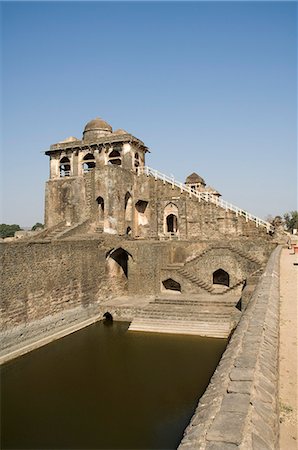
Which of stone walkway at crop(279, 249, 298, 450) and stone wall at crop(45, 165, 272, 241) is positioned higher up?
stone wall at crop(45, 165, 272, 241)

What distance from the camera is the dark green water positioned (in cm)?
757

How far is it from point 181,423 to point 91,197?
1532 cm

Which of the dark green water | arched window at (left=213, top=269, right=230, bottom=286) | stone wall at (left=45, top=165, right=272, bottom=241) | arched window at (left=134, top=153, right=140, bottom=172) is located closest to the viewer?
the dark green water

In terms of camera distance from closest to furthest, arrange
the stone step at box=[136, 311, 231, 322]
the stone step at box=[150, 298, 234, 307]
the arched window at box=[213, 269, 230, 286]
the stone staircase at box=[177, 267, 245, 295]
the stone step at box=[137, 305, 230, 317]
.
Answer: the stone step at box=[136, 311, 231, 322] < the stone step at box=[137, 305, 230, 317] < the stone step at box=[150, 298, 234, 307] < the stone staircase at box=[177, 267, 245, 295] < the arched window at box=[213, 269, 230, 286]

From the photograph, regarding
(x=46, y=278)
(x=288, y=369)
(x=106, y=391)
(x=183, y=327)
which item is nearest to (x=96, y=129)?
(x=46, y=278)

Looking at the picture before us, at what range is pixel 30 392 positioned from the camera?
9.72 m

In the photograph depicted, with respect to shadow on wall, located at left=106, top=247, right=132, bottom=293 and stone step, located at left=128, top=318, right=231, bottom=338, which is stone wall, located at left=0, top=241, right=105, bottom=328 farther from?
stone step, located at left=128, top=318, right=231, bottom=338

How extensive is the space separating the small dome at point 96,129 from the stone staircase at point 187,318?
13661 mm

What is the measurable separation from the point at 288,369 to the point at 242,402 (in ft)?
6.36

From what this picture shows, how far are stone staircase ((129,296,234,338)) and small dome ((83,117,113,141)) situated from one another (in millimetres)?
13661

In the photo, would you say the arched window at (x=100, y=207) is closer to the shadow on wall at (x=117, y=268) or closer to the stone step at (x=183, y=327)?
the shadow on wall at (x=117, y=268)

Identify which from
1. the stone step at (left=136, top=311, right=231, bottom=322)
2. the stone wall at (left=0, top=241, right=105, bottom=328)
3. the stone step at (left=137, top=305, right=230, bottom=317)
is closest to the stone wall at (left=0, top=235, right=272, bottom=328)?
the stone wall at (left=0, top=241, right=105, bottom=328)


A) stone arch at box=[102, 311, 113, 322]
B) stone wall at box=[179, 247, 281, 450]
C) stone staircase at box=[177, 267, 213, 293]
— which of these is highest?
stone wall at box=[179, 247, 281, 450]

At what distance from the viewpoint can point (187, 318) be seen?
48.8 ft
